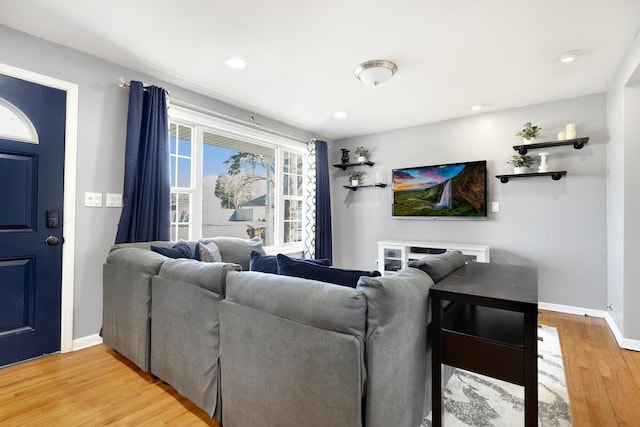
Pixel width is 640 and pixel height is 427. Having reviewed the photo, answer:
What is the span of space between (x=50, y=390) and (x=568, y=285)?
4746 millimetres

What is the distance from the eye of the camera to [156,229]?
2805 mm

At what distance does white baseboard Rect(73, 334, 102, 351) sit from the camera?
8.13 feet

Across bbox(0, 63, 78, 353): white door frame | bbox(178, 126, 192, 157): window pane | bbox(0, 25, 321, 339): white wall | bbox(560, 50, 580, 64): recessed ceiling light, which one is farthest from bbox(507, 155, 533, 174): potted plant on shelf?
bbox(0, 63, 78, 353): white door frame

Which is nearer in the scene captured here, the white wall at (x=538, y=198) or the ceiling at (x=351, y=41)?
the ceiling at (x=351, y=41)

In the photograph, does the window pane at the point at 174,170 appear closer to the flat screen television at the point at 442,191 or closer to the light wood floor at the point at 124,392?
the light wood floor at the point at 124,392

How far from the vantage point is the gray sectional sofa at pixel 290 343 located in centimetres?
112

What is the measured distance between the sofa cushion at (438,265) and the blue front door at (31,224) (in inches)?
106

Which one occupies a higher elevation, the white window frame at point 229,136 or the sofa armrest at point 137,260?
the white window frame at point 229,136

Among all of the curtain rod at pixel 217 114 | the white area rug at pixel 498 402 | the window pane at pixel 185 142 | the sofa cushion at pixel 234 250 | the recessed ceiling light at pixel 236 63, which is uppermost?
the recessed ceiling light at pixel 236 63

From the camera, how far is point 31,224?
2.30 metres

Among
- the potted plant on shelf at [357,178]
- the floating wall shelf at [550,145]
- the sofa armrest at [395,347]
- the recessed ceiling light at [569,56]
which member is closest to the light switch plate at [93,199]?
the sofa armrest at [395,347]

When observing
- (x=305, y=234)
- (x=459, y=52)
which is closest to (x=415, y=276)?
(x=459, y=52)

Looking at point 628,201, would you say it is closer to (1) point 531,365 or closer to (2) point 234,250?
(1) point 531,365

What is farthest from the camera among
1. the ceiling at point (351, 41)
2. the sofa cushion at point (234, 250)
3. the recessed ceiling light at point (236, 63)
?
the sofa cushion at point (234, 250)
